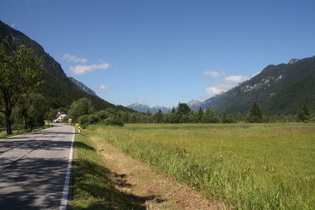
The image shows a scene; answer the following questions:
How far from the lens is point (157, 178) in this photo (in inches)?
344

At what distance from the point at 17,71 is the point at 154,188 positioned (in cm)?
2600

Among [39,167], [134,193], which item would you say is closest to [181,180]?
[134,193]

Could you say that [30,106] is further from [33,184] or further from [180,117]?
[180,117]

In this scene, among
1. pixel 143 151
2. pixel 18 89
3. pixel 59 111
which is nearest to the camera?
pixel 143 151

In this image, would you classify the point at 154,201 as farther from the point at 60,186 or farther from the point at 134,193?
the point at 60,186

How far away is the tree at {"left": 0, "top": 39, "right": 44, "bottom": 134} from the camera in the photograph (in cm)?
2611

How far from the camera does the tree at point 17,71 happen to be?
85.7 feet

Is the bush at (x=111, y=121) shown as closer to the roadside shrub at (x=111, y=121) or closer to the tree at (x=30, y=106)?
the roadside shrub at (x=111, y=121)

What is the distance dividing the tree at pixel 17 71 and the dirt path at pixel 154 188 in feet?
70.3

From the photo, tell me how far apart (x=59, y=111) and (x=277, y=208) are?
169m

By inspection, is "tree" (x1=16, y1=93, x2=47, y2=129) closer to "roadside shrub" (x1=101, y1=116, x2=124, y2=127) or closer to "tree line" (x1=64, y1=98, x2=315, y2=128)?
"tree line" (x1=64, y1=98, x2=315, y2=128)

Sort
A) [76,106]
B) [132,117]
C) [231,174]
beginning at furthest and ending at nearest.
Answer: [132,117] < [76,106] < [231,174]

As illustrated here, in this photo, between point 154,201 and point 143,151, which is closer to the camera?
point 154,201

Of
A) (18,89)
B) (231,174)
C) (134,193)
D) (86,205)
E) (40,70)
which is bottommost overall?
(134,193)
